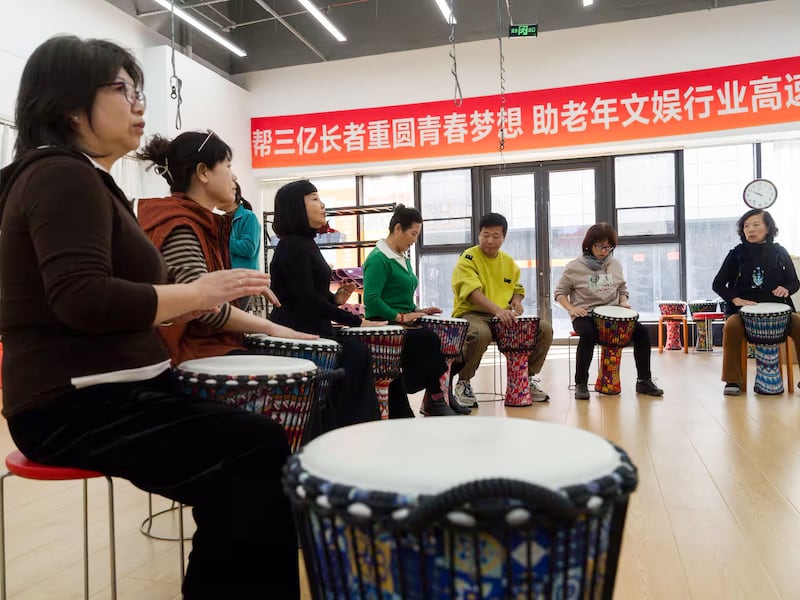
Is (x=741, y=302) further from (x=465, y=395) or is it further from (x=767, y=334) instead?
(x=465, y=395)

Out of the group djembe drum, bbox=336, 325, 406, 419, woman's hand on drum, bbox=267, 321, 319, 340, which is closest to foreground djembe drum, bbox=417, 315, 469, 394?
djembe drum, bbox=336, 325, 406, 419

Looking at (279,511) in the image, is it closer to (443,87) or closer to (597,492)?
(597,492)

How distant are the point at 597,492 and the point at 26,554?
1743 millimetres

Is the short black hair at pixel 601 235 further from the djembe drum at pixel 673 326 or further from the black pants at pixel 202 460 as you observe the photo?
the black pants at pixel 202 460

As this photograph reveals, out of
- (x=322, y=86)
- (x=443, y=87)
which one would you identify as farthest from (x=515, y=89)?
(x=322, y=86)

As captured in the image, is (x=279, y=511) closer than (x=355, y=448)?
No

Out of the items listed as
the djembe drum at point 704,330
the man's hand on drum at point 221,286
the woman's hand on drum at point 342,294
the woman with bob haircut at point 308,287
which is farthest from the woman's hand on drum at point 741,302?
the man's hand on drum at point 221,286

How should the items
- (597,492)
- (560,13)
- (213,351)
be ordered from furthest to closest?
(560,13) < (213,351) < (597,492)

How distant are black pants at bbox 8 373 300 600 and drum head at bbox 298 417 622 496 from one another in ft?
1.04

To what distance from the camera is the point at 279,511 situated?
105 centimetres

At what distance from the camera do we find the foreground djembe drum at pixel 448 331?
3.42m

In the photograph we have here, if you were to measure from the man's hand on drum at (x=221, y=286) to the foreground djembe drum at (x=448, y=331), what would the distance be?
2250 mm

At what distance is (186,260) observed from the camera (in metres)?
1.55

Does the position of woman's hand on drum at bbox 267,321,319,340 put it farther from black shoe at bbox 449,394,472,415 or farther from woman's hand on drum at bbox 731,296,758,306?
woman's hand on drum at bbox 731,296,758,306
